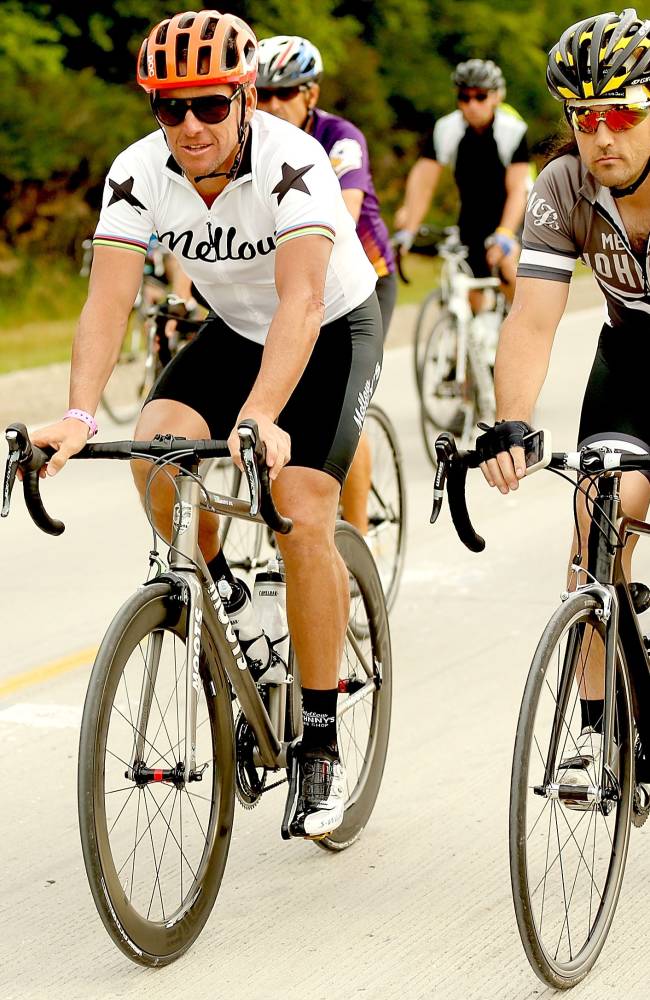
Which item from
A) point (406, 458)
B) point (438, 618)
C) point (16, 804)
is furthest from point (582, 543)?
point (406, 458)

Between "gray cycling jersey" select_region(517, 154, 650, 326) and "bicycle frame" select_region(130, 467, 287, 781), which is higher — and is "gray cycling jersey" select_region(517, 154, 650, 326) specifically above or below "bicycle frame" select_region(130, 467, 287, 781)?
above

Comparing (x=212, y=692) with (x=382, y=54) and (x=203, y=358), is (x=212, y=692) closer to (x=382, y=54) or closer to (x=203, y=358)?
(x=203, y=358)

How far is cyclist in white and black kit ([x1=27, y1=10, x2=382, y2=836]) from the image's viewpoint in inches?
169

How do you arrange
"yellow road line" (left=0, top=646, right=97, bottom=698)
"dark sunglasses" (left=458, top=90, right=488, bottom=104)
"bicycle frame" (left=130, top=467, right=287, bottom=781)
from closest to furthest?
"bicycle frame" (left=130, top=467, right=287, bottom=781) → "yellow road line" (left=0, top=646, right=97, bottom=698) → "dark sunglasses" (left=458, top=90, right=488, bottom=104)

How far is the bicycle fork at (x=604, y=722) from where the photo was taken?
3.94m

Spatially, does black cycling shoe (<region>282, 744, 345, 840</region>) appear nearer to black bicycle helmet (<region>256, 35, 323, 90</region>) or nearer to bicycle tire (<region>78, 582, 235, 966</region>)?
bicycle tire (<region>78, 582, 235, 966</region>)

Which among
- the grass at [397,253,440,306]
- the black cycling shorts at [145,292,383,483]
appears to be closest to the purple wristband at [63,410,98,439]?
the black cycling shorts at [145,292,383,483]

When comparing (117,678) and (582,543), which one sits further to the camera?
(582,543)

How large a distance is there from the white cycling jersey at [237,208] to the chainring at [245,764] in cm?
115

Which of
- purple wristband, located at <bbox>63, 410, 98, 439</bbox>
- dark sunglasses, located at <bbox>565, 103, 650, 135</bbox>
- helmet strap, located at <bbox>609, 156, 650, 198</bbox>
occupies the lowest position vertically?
purple wristband, located at <bbox>63, 410, 98, 439</bbox>

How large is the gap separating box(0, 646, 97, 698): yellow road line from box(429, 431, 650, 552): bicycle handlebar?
2887mm

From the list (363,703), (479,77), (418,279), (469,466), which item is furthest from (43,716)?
(418,279)

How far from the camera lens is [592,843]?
14.0ft

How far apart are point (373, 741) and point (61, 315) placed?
55.1 ft
